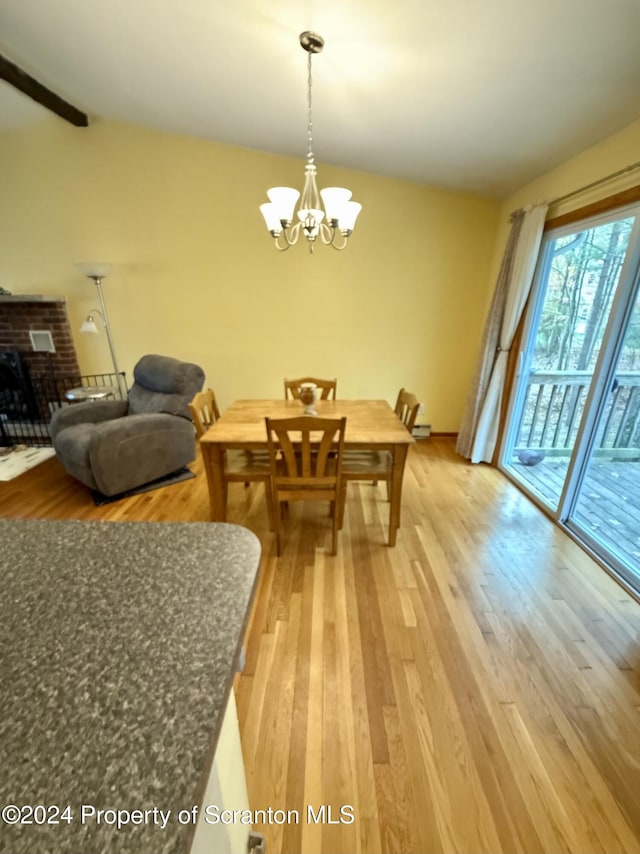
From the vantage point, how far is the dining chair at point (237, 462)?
6.83 ft

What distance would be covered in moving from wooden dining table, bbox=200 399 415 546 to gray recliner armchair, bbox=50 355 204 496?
2.32ft

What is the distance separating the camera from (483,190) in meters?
3.00

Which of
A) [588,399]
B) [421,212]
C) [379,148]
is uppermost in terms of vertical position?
[379,148]

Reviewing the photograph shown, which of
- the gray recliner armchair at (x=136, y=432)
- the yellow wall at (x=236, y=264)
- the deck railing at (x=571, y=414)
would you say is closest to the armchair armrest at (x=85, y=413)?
the gray recliner armchair at (x=136, y=432)

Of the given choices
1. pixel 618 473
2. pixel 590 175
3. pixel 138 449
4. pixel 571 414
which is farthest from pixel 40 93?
pixel 618 473

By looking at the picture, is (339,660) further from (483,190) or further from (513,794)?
(483,190)

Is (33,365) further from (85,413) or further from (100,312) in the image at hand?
(85,413)

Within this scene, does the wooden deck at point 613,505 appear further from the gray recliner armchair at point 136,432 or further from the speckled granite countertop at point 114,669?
the gray recliner armchair at point 136,432

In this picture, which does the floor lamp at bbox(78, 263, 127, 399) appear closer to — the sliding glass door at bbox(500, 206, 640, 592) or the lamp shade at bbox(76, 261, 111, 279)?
the lamp shade at bbox(76, 261, 111, 279)

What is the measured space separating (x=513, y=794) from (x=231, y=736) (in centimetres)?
101

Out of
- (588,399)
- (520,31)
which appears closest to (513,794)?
(588,399)

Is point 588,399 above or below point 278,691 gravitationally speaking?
above

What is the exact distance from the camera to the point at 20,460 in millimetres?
3270

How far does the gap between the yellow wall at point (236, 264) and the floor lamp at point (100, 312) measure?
83 millimetres
